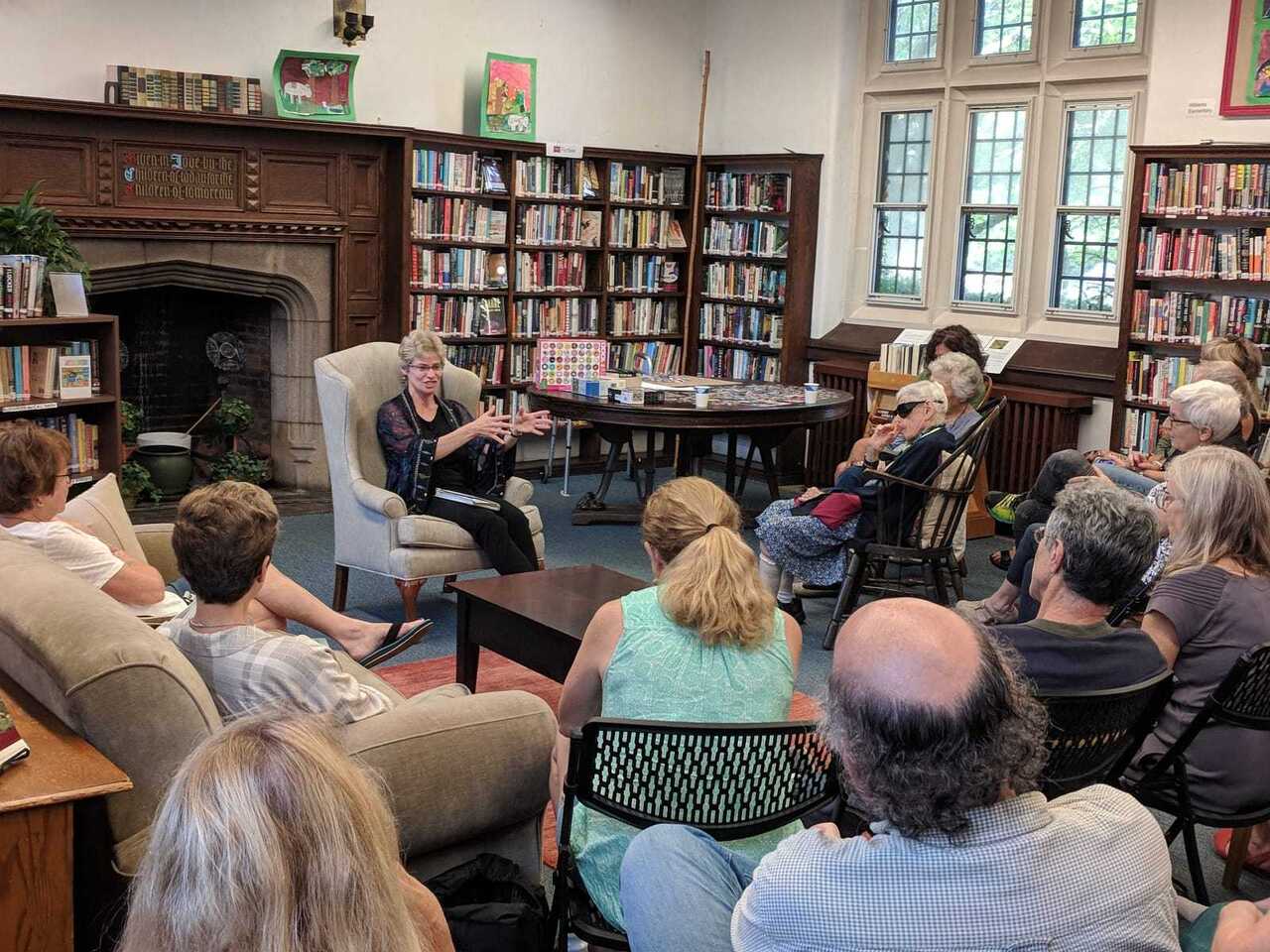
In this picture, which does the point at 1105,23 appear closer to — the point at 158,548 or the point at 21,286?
the point at 21,286

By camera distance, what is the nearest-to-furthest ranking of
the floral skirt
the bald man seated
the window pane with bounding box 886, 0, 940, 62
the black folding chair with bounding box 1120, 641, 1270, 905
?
the bald man seated, the black folding chair with bounding box 1120, 641, 1270, 905, the floral skirt, the window pane with bounding box 886, 0, 940, 62

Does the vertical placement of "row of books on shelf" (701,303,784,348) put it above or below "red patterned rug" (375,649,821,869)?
above

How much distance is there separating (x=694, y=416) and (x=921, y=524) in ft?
5.33

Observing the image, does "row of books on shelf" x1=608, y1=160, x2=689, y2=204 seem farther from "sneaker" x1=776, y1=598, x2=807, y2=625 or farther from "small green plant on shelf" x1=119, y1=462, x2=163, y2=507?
"sneaker" x1=776, y1=598, x2=807, y2=625

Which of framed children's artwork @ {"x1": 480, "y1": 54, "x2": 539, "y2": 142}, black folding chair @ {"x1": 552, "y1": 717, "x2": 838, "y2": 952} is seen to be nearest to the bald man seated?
black folding chair @ {"x1": 552, "y1": 717, "x2": 838, "y2": 952}

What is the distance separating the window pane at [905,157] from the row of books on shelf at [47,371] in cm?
512

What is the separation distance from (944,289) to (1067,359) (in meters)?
1.06

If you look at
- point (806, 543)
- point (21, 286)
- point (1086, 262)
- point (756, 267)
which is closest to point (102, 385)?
point (21, 286)

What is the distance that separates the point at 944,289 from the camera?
8.64m

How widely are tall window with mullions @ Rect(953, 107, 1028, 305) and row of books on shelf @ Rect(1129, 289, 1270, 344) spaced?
1.06 metres

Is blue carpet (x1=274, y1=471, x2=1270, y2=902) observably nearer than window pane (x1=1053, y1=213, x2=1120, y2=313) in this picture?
Yes

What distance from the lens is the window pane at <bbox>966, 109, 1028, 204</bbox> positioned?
822 centimetres

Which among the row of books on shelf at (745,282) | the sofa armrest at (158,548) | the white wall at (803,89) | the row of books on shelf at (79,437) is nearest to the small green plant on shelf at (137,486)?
the row of books on shelf at (79,437)

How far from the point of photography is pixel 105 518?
432 centimetres
